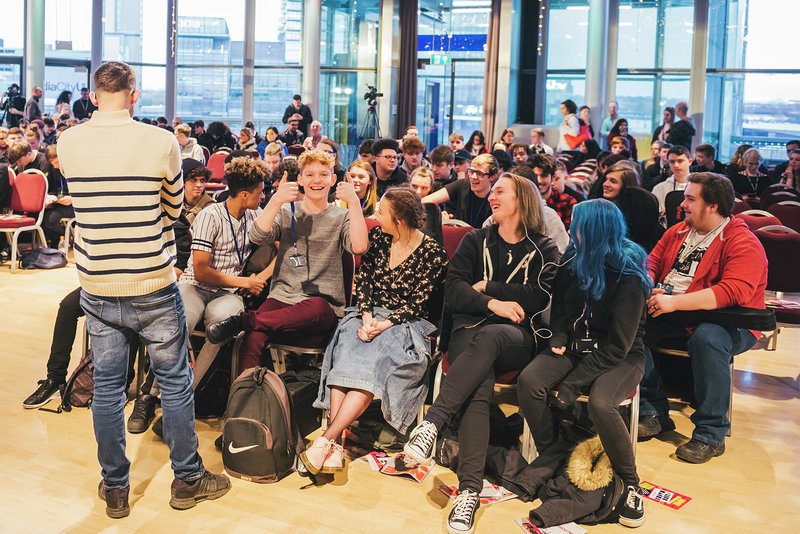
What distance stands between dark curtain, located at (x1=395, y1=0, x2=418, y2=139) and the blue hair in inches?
529

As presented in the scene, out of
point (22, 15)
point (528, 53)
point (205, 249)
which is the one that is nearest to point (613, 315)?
point (205, 249)

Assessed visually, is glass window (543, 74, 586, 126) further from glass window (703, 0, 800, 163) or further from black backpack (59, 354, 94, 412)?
black backpack (59, 354, 94, 412)

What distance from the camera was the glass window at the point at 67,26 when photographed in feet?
61.5

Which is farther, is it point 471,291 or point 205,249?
point 205,249

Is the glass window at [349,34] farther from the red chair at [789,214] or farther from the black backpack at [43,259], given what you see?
the red chair at [789,214]

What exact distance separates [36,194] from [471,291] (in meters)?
5.71

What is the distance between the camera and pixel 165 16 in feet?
59.4

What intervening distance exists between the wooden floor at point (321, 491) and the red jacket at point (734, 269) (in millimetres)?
718

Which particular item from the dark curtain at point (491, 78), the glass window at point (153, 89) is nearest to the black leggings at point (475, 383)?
the dark curtain at point (491, 78)

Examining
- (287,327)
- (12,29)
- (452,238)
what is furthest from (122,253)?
(12,29)

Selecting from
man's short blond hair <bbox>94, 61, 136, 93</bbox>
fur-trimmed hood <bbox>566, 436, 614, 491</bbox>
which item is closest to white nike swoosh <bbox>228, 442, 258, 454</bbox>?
fur-trimmed hood <bbox>566, 436, 614, 491</bbox>

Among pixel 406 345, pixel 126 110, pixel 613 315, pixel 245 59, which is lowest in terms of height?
pixel 406 345

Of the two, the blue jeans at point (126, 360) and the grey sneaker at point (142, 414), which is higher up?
the blue jeans at point (126, 360)

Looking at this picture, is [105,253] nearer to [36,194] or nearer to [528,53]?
[36,194]
